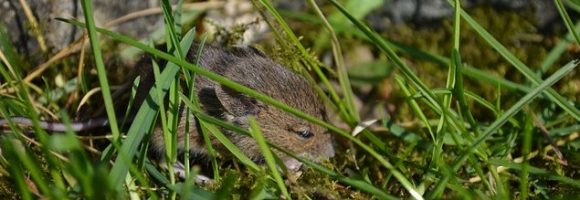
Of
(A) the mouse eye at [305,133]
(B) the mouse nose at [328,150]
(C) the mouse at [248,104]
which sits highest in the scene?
(C) the mouse at [248,104]

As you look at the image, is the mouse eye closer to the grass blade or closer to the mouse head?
the mouse head

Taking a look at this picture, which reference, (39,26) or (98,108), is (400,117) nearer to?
(98,108)

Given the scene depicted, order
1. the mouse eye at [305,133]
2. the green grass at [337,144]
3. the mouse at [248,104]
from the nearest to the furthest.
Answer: the green grass at [337,144] → the mouse at [248,104] → the mouse eye at [305,133]

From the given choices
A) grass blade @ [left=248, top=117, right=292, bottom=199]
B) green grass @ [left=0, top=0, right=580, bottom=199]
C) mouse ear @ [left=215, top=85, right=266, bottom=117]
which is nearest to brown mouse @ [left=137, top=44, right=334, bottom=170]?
mouse ear @ [left=215, top=85, right=266, bottom=117]

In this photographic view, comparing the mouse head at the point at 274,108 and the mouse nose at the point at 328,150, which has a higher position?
the mouse head at the point at 274,108

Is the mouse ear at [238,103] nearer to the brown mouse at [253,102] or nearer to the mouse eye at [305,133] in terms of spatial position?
the brown mouse at [253,102]

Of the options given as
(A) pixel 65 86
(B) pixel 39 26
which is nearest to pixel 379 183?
(A) pixel 65 86

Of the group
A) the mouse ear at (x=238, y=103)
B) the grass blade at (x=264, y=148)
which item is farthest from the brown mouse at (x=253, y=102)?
the grass blade at (x=264, y=148)
